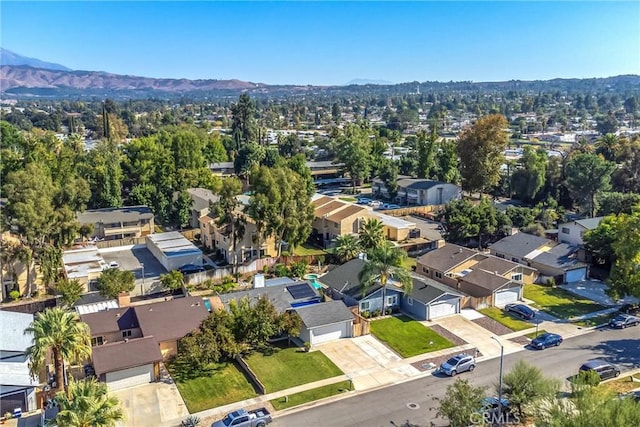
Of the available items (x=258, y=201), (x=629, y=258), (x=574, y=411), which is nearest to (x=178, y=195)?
(x=258, y=201)

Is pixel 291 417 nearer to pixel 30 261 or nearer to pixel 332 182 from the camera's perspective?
pixel 30 261

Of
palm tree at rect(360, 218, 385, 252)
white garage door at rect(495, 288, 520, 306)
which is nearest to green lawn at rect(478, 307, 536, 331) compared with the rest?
white garage door at rect(495, 288, 520, 306)

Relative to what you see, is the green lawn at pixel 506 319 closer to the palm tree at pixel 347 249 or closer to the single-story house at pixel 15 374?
the palm tree at pixel 347 249

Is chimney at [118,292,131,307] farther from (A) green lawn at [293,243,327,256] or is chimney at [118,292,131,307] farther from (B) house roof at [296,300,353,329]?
(A) green lawn at [293,243,327,256]

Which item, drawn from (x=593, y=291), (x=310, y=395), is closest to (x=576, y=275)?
(x=593, y=291)

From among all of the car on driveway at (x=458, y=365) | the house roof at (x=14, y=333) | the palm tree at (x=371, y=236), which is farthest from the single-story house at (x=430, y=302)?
the house roof at (x=14, y=333)
